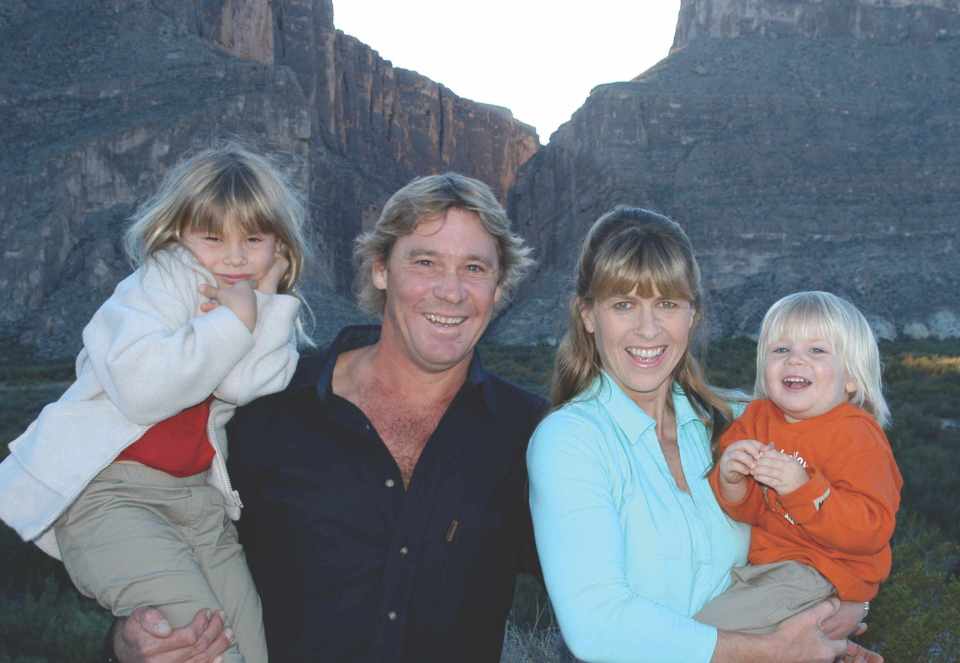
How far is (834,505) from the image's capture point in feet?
9.56

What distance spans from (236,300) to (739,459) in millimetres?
1873

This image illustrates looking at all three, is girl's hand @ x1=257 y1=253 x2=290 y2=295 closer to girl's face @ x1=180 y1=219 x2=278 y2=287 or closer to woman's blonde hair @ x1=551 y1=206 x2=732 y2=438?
girl's face @ x1=180 y1=219 x2=278 y2=287

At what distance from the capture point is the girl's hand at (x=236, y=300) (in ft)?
11.0

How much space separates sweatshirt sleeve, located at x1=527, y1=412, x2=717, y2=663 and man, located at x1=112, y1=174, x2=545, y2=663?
0.64 m

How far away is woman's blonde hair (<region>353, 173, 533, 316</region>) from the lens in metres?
3.54

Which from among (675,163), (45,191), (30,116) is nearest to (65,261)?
(45,191)

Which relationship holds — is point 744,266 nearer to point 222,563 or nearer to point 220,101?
point 220,101

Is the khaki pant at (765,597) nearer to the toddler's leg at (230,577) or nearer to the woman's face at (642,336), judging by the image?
the woman's face at (642,336)

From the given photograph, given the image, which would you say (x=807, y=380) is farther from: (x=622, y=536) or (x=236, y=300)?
(x=236, y=300)

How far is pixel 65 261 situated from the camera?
153 feet

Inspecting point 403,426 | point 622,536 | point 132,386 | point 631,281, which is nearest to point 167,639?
point 132,386

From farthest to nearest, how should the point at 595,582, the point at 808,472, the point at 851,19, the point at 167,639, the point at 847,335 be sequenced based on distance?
Answer: the point at 851,19
the point at 847,335
the point at 808,472
the point at 167,639
the point at 595,582

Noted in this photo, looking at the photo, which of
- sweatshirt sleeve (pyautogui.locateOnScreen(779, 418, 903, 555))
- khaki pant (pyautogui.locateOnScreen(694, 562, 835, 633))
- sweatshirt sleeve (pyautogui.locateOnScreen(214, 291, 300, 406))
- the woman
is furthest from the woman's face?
sweatshirt sleeve (pyautogui.locateOnScreen(214, 291, 300, 406))

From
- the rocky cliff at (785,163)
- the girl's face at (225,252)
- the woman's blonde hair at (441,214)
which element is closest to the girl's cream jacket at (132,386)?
the girl's face at (225,252)
